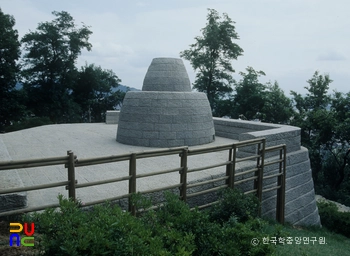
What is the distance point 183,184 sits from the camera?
525cm

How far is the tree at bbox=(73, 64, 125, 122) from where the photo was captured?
29.4 m

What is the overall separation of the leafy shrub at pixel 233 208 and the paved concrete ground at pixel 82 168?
964mm

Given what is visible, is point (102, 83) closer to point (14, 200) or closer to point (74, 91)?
point (74, 91)

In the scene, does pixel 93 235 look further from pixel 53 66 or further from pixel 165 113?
pixel 53 66

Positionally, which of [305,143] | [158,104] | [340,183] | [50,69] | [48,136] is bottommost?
[340,183]

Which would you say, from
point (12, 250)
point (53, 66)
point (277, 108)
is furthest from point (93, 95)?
point (12, 250)

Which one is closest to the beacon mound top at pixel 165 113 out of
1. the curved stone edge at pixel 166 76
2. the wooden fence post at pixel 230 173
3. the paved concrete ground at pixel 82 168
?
the curved stone edge at pixel 166 76

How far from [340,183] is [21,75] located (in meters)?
24.4

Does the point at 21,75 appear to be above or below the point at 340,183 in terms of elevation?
above

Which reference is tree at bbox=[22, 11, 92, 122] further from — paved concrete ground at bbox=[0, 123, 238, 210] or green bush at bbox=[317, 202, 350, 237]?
green bush at bbox=[317, 202, 350, 237]

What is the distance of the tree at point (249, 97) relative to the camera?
78.4ft

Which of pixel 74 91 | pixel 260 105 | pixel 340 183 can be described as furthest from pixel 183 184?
pixel 74 91

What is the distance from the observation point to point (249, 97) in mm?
24000

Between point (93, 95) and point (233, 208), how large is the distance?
26017 mm
